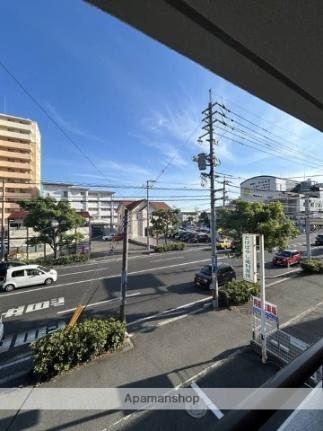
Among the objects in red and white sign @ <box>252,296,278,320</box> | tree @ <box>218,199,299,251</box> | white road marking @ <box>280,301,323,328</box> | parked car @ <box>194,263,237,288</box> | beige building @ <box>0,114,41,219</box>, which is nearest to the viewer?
red and white sign @ <box>252,296,278,320</box>

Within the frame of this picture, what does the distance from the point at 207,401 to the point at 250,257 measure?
4.93 m

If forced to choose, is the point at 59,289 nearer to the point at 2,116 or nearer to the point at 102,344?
the point at 102,344

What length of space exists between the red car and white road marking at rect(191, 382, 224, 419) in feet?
57.8

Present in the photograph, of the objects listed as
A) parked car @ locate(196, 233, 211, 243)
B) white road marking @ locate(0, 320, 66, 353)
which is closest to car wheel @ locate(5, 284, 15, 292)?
white road marking @ locate(0, 320, 66, 353)

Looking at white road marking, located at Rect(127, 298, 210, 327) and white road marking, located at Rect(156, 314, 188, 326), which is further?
white road marking, located at Rect(127, 298, 210, 327)

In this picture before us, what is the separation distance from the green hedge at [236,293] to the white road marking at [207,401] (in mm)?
6188

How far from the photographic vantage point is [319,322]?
36.0 ft

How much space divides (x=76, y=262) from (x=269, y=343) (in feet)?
68.1

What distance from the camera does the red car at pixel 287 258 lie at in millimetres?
21875

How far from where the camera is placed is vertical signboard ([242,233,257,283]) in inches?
374

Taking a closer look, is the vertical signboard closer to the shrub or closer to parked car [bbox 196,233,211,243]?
the shrub

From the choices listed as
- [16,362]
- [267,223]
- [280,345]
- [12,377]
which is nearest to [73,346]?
[12,377]

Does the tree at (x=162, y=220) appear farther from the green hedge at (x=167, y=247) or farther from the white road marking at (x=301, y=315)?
the white road marking at (x=301, y=315)

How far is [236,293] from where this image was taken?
12.9 metres
